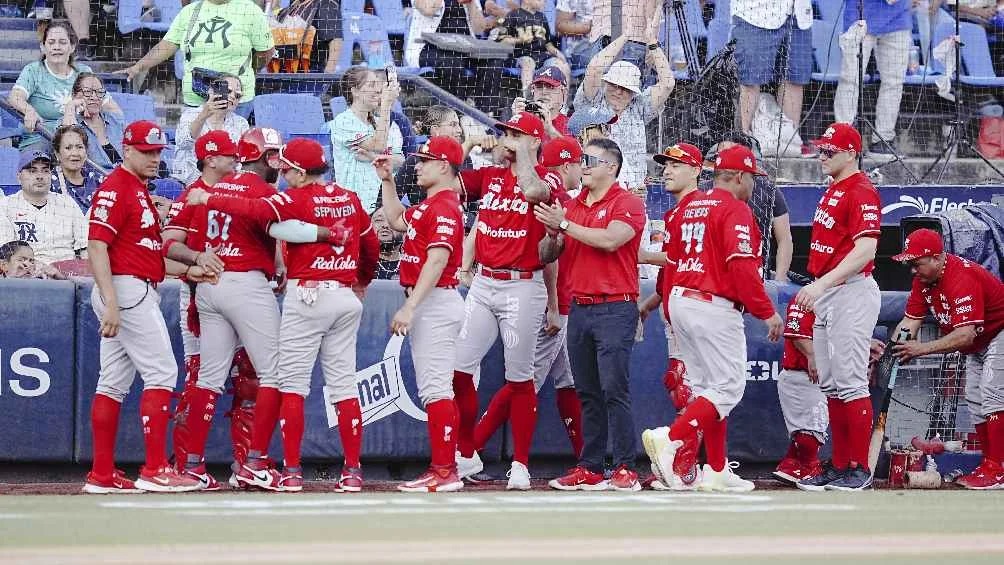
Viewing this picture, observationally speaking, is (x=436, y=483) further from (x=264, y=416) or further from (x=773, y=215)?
(x=773, y=215)

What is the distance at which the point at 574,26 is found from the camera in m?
14.1

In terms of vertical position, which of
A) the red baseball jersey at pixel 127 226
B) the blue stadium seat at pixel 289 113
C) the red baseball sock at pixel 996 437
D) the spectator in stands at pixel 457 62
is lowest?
the red baseball sock at pixel 996 437

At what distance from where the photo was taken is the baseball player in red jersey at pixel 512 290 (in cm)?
845

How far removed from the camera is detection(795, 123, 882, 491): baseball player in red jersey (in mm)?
8555

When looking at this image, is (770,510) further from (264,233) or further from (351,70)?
(351,70)

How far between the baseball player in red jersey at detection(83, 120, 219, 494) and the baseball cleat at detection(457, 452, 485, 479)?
5.23 ft

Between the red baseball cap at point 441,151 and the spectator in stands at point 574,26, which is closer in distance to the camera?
the red baseball cap at point 441,151

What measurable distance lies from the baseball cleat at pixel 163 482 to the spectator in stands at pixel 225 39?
476 centimetres

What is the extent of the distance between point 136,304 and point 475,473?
7.46 feet

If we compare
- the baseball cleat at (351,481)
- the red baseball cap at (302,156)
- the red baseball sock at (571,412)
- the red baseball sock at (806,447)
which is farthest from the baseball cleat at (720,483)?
the red baseball cap at (302,156)

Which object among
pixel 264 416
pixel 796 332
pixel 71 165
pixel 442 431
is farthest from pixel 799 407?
pixel 71 165

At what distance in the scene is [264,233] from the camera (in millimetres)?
8180

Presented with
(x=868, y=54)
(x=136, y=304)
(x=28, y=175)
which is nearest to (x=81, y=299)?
(x=136, y=304)

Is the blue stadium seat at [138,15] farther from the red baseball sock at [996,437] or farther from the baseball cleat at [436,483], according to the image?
the red baseball sock at [996,437]
